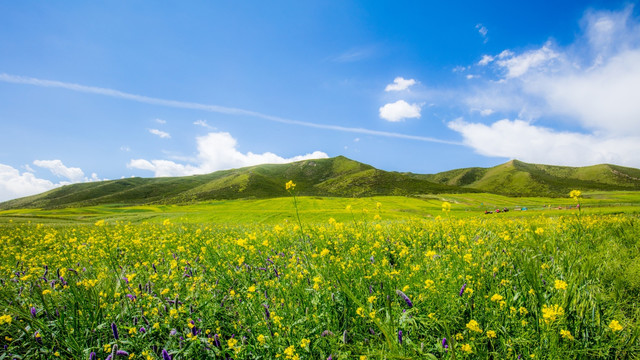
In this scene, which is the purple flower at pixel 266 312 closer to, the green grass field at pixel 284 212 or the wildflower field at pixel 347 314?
the wildflower field at pixel 347 314

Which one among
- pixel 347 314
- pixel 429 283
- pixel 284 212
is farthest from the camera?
pixel 284 212

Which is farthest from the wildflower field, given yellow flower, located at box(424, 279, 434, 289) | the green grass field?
the green grass field

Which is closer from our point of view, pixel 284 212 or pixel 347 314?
pixel 347 314

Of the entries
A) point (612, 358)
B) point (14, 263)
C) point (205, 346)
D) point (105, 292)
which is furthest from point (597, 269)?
point (14, 263)

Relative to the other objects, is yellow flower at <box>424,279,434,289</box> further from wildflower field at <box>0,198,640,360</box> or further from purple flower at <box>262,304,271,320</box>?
purple flower at <box>262,304,271,320</box>

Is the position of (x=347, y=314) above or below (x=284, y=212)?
above

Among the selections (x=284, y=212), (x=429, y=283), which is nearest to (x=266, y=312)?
(x=429, y=283)

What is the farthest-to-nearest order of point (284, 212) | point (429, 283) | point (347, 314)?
point (284, 212) → point (347, 314) → point (429, 283)

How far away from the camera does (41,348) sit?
313 centimetres

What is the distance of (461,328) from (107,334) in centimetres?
459

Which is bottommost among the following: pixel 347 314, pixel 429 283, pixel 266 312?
pixel 347 314

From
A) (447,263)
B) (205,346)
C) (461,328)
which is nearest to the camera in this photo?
(205,346)

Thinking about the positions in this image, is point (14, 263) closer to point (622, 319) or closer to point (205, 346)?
point (205, 346)

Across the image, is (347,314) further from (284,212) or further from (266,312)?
(284,212)
